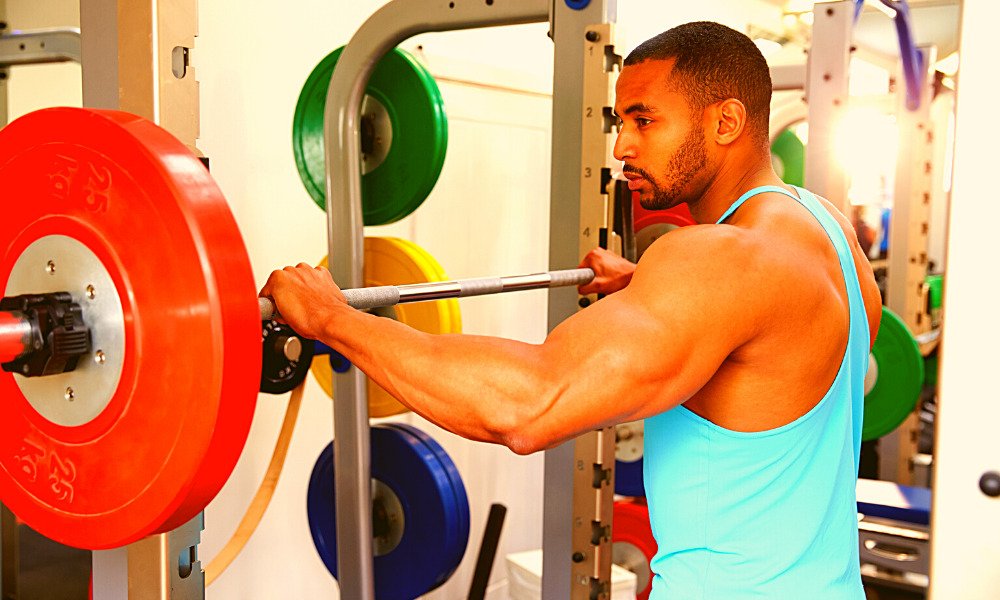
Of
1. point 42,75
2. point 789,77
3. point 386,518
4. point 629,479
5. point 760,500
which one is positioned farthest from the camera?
point 789,77

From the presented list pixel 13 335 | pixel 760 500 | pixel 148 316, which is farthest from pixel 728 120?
pixel 13 335

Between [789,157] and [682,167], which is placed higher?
[789,157]

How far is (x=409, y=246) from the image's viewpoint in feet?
7.09

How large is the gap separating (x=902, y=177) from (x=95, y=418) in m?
3.93

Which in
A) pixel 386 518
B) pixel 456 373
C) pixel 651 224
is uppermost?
pixel 651 224

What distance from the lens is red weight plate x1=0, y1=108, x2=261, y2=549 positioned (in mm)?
887

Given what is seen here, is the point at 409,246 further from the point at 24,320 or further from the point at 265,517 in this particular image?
the point at 24,320

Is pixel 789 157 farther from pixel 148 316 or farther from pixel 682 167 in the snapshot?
pixel 148 316

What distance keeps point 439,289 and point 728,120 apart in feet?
1.54

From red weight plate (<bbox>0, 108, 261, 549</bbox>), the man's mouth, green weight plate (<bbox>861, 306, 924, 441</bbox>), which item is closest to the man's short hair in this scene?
the man's mouth

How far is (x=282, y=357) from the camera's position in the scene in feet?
5.41

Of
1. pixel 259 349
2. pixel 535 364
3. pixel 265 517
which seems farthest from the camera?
pixel 265 517

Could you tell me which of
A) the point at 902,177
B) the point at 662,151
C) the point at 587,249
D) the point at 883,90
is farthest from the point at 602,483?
the point at 883,90

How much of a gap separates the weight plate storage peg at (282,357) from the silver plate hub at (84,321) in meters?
0.52
